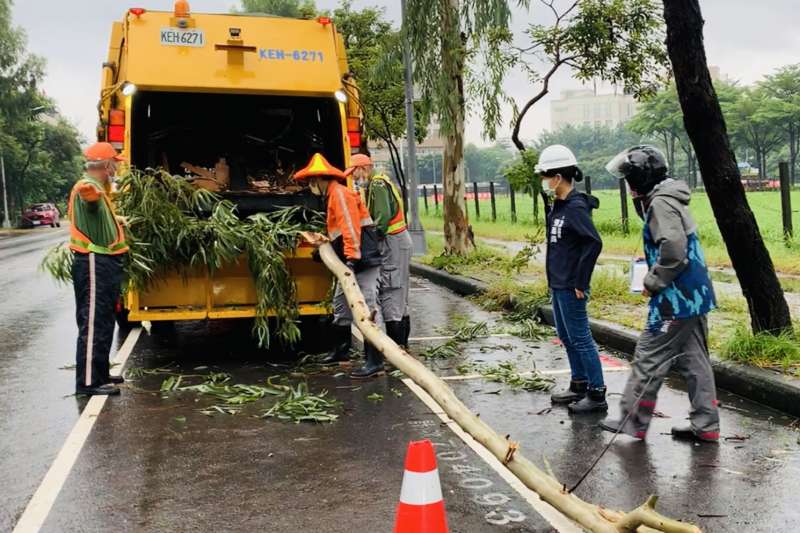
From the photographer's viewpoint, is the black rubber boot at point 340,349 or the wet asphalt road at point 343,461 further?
the black rubber boot at point 340,349

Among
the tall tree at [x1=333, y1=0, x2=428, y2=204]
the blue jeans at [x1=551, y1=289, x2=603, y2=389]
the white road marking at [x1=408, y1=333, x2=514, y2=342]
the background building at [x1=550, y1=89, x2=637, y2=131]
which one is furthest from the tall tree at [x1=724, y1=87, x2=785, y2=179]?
the background building at [x1=550, y1=89, x2=637, y2=131]

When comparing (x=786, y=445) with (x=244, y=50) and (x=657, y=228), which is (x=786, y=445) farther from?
(x=244, y=50)

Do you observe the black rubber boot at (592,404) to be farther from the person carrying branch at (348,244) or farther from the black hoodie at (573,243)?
the person carrying branch at (348,244)

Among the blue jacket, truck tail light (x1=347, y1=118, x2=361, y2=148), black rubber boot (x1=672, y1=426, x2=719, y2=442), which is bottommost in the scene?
black rubber boot (x1=672, y1=426, x2=719, y2=442)

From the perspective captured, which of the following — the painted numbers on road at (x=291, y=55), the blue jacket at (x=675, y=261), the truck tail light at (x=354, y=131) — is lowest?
the blue jacket at (x=675, y=261)

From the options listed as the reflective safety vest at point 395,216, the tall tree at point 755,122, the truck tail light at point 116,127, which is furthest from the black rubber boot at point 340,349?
the tall tree at point 755,122

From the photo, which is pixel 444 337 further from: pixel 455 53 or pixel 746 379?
pixel 455 53

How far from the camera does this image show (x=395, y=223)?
7.76 metres

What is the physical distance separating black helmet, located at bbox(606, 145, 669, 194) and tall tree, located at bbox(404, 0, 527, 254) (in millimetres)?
7622

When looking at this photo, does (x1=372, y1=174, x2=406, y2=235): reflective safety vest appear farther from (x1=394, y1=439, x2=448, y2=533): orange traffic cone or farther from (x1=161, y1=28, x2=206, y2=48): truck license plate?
(x1=394, y1=439, x2=448, y2=533): orange traffic cone

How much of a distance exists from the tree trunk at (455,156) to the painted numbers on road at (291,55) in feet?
17.0

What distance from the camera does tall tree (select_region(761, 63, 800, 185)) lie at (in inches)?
2215

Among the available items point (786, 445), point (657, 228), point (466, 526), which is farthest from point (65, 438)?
point (786, 445)

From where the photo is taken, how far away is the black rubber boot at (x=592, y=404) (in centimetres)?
587
